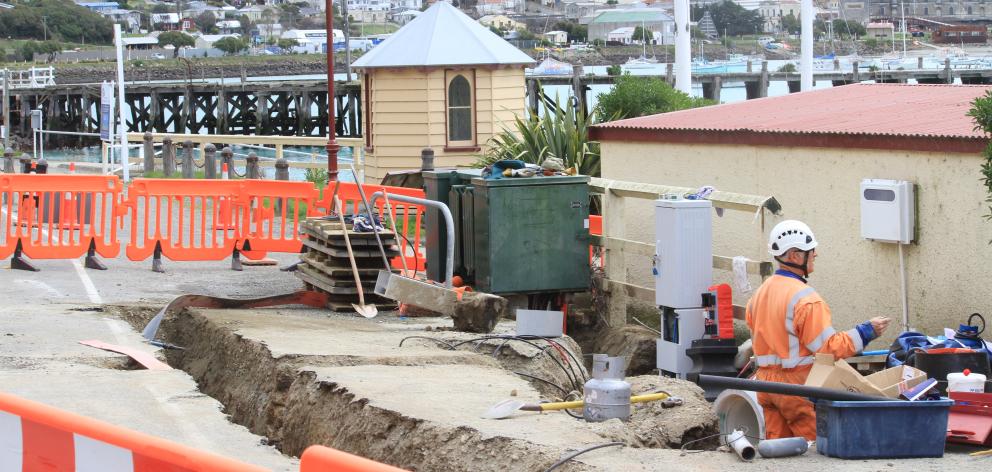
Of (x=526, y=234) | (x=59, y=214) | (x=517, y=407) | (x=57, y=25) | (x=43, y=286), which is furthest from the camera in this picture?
(x=57, y=25)

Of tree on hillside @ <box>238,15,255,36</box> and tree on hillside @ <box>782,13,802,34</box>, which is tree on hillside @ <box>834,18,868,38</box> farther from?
tree on hillside @ <box>238,15,255,36</box>

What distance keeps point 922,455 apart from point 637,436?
1565 mm

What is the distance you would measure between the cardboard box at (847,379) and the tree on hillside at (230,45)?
5916 inches

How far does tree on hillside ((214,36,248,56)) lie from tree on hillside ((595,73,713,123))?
13517 cm

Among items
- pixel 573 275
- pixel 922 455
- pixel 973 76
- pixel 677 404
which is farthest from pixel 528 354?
pixel 973 76

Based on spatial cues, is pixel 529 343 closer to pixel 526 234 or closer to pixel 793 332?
pixel 526 234

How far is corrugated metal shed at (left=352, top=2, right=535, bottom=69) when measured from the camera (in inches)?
958

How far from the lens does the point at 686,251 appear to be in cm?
1169

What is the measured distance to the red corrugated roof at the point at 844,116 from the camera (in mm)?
11992

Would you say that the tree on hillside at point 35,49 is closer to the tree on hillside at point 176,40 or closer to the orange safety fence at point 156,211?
the tree on hillside at point 176,40

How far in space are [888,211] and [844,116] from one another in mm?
1972

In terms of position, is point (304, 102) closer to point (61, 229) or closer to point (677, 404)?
point (61, 229)

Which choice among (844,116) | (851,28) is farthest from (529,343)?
(851,28)

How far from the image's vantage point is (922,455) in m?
7.51
